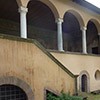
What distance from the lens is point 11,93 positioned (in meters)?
7.43

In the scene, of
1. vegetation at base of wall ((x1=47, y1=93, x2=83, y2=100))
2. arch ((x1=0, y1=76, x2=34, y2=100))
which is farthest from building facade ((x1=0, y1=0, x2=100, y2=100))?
vegetation at base of wall ((x1=47, y1=93, x2=83, y2=100))

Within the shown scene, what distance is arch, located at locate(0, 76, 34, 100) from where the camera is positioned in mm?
7006

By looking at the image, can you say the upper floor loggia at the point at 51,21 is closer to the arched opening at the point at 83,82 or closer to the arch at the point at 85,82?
the arch at the point at 85,82

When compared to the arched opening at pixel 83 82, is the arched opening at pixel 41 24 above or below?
above

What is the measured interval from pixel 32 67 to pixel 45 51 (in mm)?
982

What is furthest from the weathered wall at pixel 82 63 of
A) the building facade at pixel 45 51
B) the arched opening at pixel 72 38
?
the arched opening at pixel 72 38

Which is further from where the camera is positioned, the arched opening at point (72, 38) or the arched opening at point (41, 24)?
the arched opening at point (72, 38)

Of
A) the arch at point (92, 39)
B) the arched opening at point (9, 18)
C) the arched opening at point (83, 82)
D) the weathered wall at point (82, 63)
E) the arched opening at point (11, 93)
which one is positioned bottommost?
the arched opening at point (83, 82)

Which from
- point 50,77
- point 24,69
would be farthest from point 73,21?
point 24,69

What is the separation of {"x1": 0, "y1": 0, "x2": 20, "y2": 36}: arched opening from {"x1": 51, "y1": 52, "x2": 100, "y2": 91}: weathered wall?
4473 mm

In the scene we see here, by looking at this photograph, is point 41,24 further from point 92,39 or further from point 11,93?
point 11,93

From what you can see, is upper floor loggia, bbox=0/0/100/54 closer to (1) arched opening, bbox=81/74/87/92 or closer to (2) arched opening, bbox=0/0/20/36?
(2) arched opening, bbox=0/0/20/36

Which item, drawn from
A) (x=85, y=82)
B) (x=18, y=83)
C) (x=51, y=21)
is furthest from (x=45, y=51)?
(x=51, y=21)

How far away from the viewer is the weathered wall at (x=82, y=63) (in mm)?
12641
